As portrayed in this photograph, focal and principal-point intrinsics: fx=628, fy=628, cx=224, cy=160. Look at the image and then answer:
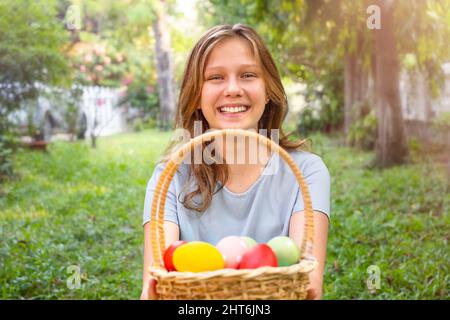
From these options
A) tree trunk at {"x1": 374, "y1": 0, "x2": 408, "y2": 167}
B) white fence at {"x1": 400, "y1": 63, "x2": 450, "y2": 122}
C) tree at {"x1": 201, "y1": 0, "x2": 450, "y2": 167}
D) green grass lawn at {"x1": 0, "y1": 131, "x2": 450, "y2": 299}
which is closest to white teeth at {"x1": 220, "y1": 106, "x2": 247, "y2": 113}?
green grass lawn at {"x1": 0, "y1": 131, "x2": 450, "y2": 299}

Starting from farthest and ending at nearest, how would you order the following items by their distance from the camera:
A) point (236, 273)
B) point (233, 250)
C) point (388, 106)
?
point (388, 106), point (233, 250), point (236, 273)

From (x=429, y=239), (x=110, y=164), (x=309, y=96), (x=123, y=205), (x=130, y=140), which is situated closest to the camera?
(x=429, y=239)

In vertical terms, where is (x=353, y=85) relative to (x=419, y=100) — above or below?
above

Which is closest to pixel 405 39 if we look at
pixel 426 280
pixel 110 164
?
pixel 426 280

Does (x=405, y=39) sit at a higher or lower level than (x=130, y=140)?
higher

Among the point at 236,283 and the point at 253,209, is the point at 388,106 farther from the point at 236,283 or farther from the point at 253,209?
the point at 236,283

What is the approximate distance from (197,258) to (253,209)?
0.40 meters

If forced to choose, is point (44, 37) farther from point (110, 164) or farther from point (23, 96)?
point (110, 164)

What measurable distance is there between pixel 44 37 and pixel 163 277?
3.96 metres

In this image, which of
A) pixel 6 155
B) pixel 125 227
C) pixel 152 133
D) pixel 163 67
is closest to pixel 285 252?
pixel 125 227

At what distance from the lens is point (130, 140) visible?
637 centimetres

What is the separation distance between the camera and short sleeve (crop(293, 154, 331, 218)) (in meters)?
1.43

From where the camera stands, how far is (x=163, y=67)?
261 inches

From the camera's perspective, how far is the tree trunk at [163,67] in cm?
629
